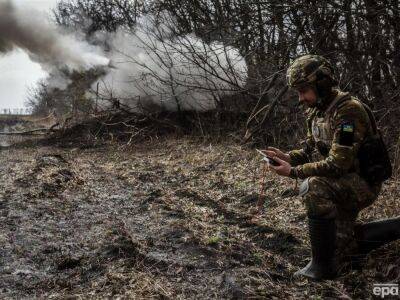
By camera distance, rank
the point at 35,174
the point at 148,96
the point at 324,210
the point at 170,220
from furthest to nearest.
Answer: the point at 148,96 < the point at 35,174 < the point at 170,220 < the point at 324,210

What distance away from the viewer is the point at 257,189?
7.82 meters

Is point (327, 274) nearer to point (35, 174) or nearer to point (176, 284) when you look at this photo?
point (176, 284)

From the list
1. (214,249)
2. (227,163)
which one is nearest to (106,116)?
(227,163)

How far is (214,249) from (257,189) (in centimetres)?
317

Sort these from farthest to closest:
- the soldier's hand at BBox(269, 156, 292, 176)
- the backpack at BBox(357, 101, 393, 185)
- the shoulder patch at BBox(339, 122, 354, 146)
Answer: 1. the soldier's hand at BBox(269, 156, 292, 176)
2. the backpack at BBox(357, 101, 393, 185)
3. the shoulder patch at BBox(339, 122, 354, 146)

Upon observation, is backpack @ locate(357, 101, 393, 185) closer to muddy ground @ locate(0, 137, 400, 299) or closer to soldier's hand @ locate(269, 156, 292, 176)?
soldier's hand @ locate(269, 156, 292, 176)

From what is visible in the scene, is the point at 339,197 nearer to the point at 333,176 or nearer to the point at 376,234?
the point at 333,176

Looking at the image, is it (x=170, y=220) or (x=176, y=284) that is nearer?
(x=176, y=284)

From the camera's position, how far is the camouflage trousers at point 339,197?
3861mm

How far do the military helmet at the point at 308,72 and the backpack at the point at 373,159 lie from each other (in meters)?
0.43

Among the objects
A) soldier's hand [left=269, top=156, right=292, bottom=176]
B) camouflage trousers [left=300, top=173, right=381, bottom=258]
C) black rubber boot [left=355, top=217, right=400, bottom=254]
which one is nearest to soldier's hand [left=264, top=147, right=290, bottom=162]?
soldier's hand [left=269, top=156, right=292, bottom=176]

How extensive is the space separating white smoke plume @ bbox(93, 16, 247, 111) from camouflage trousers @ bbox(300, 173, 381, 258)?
26.4 ft

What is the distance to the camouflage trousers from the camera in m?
3.86

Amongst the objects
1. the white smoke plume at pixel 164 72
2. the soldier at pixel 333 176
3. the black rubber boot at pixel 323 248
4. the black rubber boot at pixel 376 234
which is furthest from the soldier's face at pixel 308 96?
the white smoke plume at pixel 164 72
